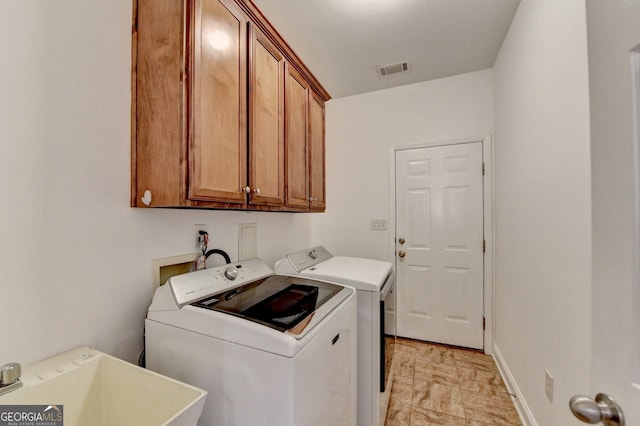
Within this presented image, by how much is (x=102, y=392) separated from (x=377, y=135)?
280 centimetres

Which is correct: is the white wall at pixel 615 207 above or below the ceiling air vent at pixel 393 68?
below

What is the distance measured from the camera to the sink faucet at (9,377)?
2.35 ft

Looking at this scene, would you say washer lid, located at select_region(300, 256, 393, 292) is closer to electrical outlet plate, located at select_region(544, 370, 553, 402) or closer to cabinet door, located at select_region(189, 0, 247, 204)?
cabinet door, located at select_region(189, 0, 247, 204)

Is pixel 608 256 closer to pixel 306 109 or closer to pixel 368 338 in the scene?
pixel 368 338

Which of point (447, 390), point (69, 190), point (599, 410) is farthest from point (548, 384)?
point (69, 190)

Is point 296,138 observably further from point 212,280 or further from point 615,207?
point 615,207

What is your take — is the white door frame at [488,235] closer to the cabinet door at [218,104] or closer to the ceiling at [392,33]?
the ceiling at [392,33]

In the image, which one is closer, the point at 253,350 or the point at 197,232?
the point at 253,350

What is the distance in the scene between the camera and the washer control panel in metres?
1.09

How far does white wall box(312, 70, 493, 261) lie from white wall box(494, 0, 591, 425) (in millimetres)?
392
